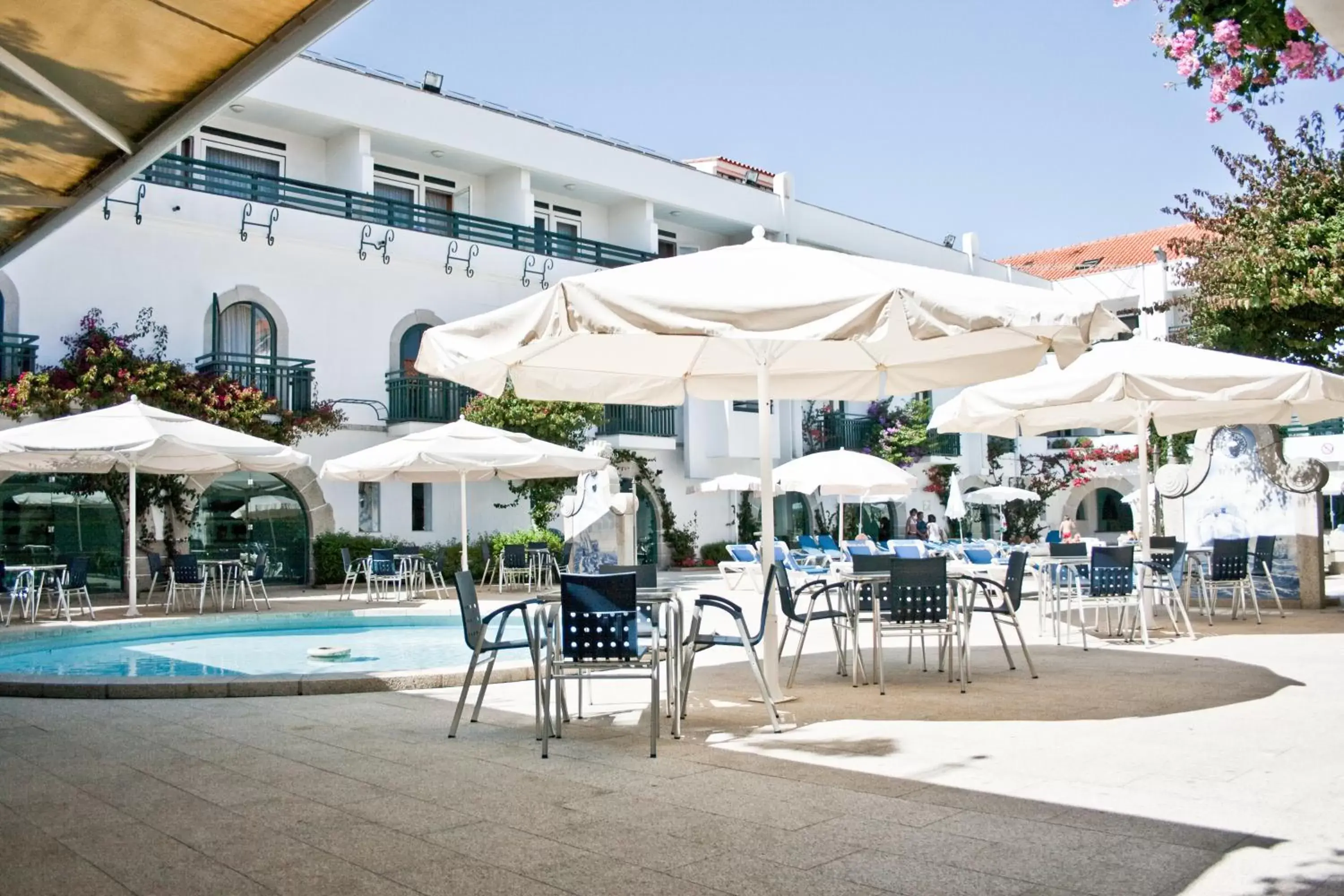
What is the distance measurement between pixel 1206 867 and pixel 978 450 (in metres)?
30.7

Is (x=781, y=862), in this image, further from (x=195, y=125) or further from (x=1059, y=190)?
(x=1059, y=190)

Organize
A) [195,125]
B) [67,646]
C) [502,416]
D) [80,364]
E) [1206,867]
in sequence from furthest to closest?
[502,416], [80,364], [67,646], [195,125], [1206,867]

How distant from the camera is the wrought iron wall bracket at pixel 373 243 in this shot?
20.6 meters

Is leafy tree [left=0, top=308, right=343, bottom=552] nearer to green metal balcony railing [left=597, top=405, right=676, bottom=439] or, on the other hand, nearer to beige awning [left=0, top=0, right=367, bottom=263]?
green metal balcony railing [left=597, top=405, right=676, bottom=439]

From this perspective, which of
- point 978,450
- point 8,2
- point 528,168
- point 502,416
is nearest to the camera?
point 8,2

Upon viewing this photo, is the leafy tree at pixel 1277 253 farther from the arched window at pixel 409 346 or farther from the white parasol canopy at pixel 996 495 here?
the arched window at pixel 409 346

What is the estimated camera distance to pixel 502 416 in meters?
20.2

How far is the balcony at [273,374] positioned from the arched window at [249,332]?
177 millimetres

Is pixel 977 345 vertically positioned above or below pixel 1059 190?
below

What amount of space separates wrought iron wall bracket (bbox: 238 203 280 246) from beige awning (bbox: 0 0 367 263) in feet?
48.0

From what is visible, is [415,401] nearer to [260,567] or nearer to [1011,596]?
[260,567]

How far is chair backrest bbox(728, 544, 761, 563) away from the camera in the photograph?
51.2 ft

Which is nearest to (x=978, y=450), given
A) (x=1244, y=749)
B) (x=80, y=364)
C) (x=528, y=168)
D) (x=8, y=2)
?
(x=528, y=168)

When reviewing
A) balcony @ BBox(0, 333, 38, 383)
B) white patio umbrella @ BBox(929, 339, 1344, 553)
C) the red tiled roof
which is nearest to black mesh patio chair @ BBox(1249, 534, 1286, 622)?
white patio umbrella @ BBox(929, 339, 1344, 553)
